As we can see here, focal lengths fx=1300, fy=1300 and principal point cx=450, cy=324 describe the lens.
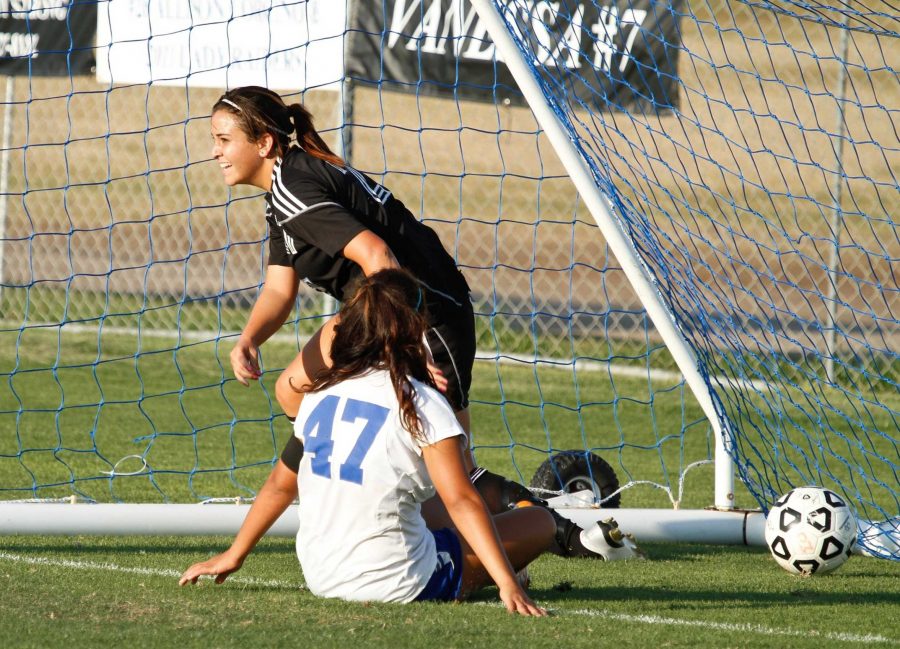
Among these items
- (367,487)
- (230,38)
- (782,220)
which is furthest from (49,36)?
(367,487)

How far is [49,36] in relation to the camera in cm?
1112

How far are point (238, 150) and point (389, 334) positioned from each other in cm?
102

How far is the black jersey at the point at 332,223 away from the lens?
13.2 feet

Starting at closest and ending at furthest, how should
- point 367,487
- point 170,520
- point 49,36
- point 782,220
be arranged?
1. point 367,487
2. point 170,520
3. point 49,36
4. point 782,220

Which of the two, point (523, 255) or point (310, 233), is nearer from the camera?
point (310, 233)

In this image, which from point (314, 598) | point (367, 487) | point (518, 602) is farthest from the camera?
point (314, 598)

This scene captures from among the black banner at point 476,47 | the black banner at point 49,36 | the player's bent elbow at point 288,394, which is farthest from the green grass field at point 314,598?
the black banner at point 49,36

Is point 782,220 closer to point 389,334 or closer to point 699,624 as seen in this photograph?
point 699,624

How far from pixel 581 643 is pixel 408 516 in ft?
2.04

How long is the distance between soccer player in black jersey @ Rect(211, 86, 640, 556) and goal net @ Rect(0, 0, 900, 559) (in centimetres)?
104

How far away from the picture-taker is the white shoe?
4969 millimetres

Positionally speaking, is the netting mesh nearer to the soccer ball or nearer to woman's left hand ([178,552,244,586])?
the soccer ball

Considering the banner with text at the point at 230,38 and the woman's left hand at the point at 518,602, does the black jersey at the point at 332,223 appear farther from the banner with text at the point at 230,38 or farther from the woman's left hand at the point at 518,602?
the banner with text at the point at 230,38

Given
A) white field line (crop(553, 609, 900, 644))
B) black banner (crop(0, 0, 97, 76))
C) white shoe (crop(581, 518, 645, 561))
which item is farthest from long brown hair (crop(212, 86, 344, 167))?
black banner (crop(0, 0, 97, 76))
